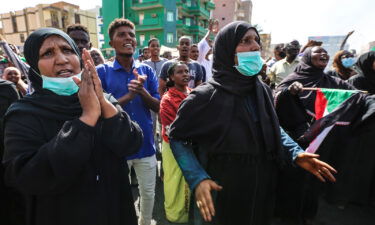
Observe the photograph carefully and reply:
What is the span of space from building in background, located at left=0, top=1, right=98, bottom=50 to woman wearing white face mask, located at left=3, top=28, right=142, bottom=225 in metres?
36.4

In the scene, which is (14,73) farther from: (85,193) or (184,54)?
(184,54)

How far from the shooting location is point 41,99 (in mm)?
1197

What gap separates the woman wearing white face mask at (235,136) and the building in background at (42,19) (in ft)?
121

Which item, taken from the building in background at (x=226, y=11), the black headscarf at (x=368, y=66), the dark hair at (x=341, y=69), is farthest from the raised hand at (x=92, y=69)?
the building in background at (x=226, y=11)

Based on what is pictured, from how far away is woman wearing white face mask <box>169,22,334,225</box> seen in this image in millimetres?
1454

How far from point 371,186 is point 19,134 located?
3582mm

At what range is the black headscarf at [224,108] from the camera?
147 cm

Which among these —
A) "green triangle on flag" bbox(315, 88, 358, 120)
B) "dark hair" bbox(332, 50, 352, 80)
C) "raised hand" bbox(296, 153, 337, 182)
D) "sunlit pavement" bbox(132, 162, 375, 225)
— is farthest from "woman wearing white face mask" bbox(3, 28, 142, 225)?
"dark hair" bbox(332, 50, 352, 80)

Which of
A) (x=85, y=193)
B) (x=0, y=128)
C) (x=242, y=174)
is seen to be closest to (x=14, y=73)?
(x=0, y=128)

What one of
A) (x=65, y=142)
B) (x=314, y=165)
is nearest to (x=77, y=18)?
(x=65, y=142)

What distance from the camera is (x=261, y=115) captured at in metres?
1.50

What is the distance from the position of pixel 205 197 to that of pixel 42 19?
132 ft

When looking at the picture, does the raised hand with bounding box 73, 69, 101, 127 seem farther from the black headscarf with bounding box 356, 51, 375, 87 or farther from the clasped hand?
the black headscarf with bounding box 356, 51, 375, 87

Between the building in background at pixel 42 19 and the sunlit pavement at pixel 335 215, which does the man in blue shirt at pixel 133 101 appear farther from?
the building in background at pixel 42 19
